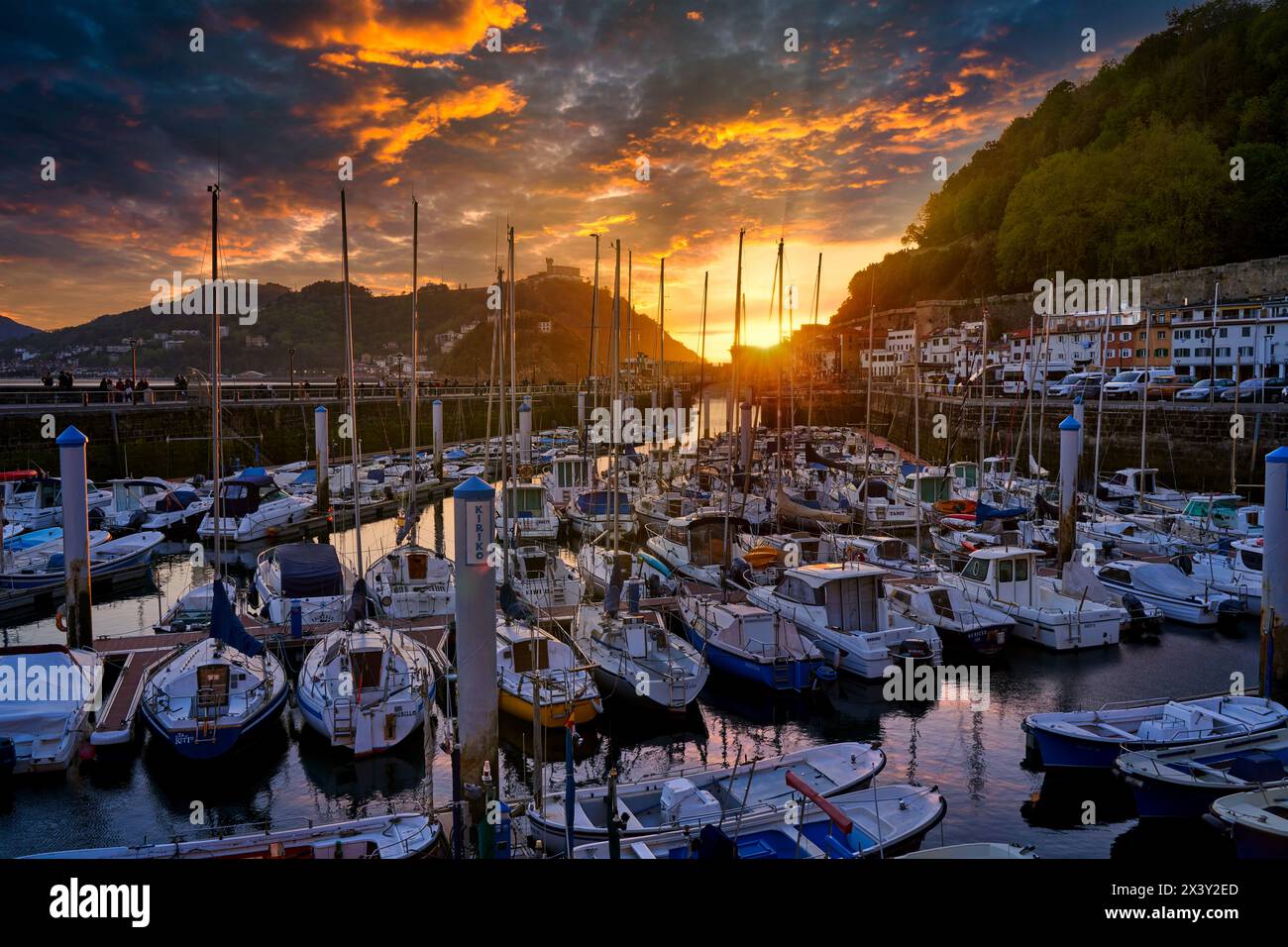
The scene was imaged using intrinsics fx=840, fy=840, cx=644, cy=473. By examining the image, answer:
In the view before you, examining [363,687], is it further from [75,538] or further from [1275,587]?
[1275,587]

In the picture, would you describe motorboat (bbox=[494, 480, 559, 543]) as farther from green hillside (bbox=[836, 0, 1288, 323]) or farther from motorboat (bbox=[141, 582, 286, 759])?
green hillside (bbox=[836, 0, 1288, 323])

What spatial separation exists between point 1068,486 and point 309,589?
19886 millimetres

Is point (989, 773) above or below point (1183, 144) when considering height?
below

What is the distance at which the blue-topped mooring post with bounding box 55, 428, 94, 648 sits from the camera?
1641 cm

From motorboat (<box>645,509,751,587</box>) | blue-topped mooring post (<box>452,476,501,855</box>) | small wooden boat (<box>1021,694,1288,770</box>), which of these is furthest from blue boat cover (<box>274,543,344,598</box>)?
small wooden boat (<box>1021,694,1288,770</box>)

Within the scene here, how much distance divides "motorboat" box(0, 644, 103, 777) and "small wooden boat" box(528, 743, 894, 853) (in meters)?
8.38

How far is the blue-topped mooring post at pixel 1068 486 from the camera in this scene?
22922 millimetres

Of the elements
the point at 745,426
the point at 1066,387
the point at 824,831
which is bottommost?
the point at 824,831

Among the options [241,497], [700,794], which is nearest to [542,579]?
[700,794]

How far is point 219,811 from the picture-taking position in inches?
493

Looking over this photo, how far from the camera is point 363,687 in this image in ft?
45.9

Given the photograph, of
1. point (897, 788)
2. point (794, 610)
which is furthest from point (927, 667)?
point (897, 788)
